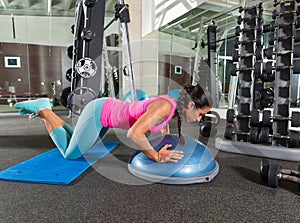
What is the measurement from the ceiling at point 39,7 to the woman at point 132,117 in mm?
4659

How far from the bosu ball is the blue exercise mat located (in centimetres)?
41

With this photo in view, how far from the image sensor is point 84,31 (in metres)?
2.21

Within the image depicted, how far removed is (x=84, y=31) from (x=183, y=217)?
190cm

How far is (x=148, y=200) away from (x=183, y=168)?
303 mm

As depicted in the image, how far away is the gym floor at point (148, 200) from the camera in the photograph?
100cm

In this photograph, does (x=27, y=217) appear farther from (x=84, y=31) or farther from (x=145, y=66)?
(x=145, y=66)

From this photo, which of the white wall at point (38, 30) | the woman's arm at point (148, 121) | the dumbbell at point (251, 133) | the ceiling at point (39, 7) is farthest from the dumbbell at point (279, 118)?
the ceiling at point (39, 7)

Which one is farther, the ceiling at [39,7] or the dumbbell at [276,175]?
the ceiling at [39,7]

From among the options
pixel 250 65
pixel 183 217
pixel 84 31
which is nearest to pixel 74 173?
pixel 183 217

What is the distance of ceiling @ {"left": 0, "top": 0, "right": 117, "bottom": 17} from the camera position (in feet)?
17.6

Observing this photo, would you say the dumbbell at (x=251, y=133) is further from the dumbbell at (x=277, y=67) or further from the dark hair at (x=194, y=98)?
the dark hair at (x=194, y=98)

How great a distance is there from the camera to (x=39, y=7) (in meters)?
5.71

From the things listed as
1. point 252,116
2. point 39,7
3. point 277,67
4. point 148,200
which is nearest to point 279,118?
point 252,116

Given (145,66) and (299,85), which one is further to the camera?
(145,66)
